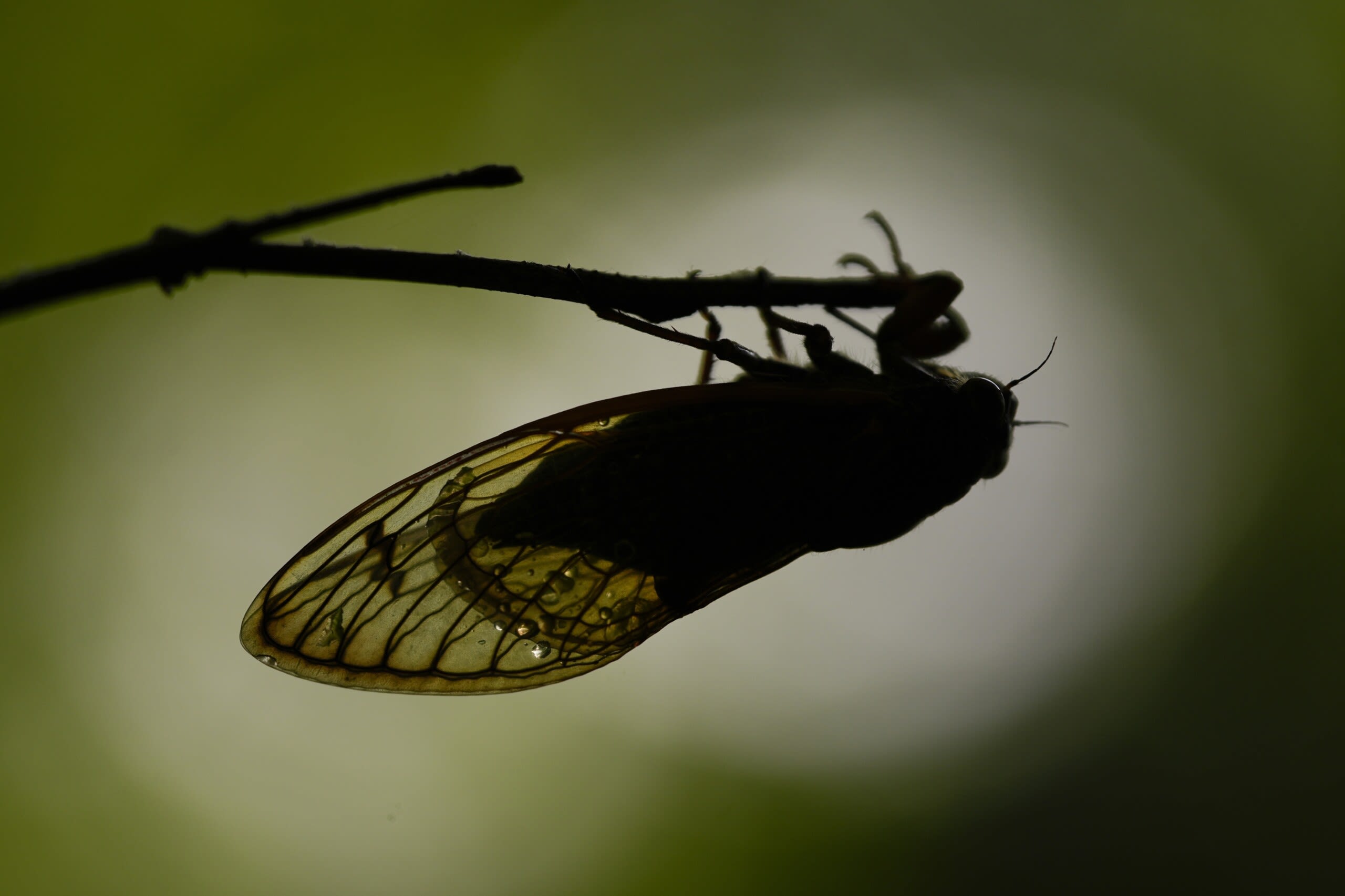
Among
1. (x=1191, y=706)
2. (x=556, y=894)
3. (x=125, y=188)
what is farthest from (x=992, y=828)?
(x=125, y=188)

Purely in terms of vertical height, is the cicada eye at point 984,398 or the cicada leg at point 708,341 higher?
the cicada leg at point 708,341

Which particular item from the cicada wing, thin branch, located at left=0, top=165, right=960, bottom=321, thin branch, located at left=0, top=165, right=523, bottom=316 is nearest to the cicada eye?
thin branch, located at left=0, top=165, right=960, bottom=321

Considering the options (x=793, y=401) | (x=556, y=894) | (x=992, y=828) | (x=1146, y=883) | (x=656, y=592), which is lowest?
(x=1146, y=883)

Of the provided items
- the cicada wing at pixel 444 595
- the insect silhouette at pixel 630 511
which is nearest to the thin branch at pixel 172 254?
the insect silhouette at pixel 630 511

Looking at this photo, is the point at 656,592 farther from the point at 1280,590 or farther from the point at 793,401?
the point at 1280,590

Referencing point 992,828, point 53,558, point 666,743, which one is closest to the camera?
point 53,558

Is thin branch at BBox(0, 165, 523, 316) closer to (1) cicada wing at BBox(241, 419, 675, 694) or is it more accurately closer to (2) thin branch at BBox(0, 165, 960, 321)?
(2) thin branch at BBox(0, 165, 960, 321)

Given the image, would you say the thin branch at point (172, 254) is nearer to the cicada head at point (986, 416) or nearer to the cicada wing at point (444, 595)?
the cicada wing at point (444, 595)
